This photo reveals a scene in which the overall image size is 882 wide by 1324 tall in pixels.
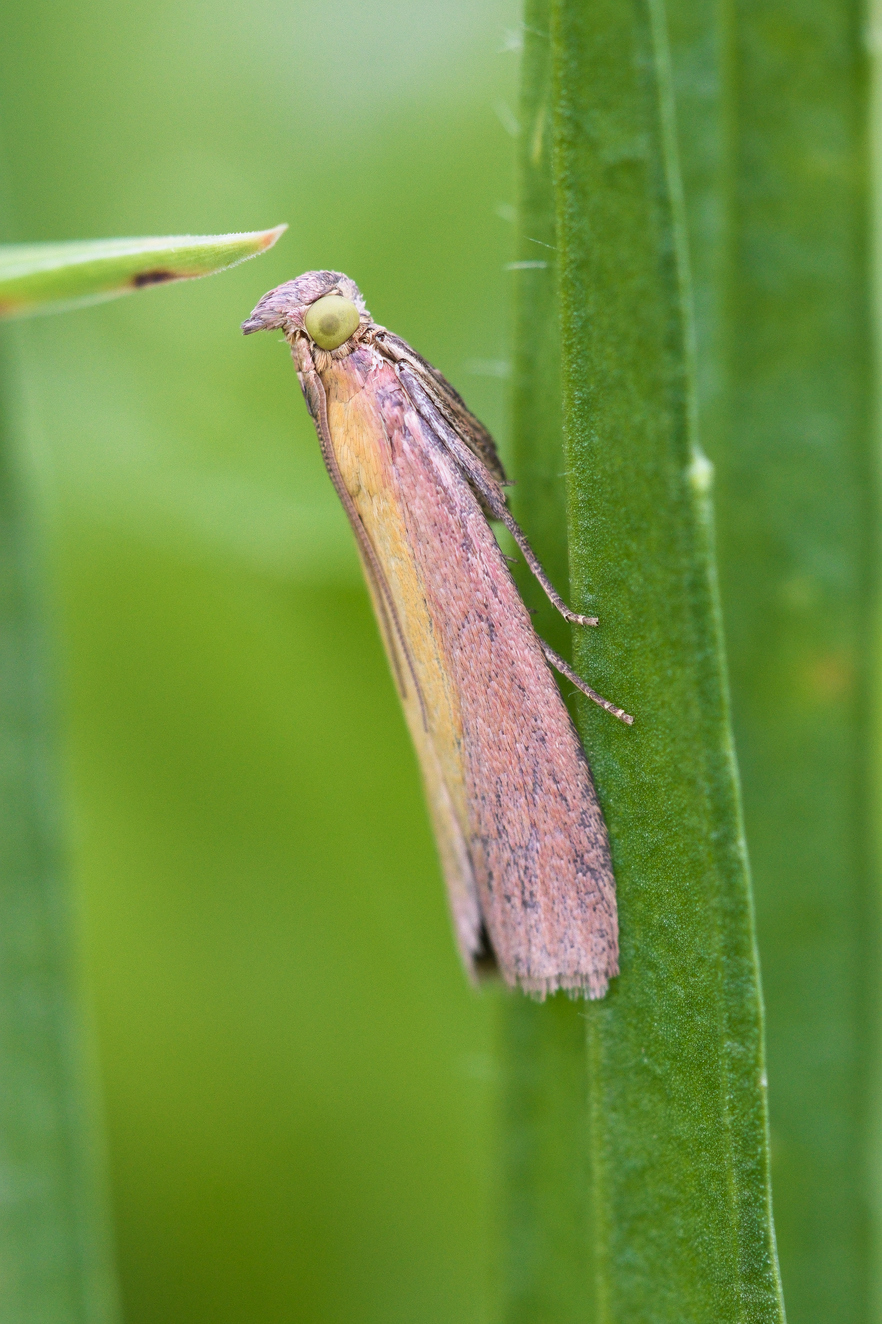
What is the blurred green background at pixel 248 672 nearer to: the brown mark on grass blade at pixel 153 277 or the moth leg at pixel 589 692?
the moth leg at pixel 589 692

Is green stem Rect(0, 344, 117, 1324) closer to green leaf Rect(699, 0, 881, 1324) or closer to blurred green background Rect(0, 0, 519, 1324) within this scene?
blurred green background Rect(0, 0, 519, 1324)

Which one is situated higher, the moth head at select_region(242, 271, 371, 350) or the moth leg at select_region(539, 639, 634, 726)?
the moth head at select_region(242, 271, 371, 350)

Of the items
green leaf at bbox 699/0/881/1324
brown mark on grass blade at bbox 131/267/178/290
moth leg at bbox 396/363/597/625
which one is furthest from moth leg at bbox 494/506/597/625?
brown mark on grass blade at bbox 131/267/178/290

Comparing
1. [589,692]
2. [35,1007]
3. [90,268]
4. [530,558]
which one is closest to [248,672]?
[35,1007]

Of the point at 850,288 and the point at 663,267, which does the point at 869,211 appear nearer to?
the point at 850,288

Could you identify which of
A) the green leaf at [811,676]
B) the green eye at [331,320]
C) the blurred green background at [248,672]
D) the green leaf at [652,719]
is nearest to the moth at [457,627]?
the green eye at [331,320]

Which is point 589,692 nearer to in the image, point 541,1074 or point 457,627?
point 457,627
